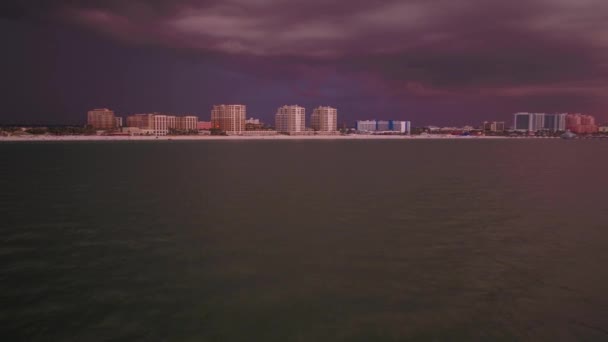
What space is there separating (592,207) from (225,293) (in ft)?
107

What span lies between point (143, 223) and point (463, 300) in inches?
811

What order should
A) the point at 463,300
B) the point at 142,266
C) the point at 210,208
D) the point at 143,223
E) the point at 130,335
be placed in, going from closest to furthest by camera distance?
the point at 130,335 < the point at 463,300 < the point at 142,266 < the point at 143,223 < the point at 210,208

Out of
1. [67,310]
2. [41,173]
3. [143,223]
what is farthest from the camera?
[41,173]

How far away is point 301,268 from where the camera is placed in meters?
19.7

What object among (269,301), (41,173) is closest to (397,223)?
(269,301)

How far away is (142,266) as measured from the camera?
19.9 meters

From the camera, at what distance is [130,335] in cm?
1321

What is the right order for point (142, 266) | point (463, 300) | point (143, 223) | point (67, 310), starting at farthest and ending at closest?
point (143, 223) → point (142, 266) → point (463, 300) → point (67, 310)

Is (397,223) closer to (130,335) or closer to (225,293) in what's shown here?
(225,293)

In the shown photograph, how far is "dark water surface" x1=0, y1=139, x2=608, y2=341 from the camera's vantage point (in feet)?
45.9

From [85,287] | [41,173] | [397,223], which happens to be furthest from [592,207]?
[41,173]

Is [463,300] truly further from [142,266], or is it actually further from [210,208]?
[210,208]

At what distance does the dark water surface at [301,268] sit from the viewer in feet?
45.9

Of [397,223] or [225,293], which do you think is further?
[397,223]
